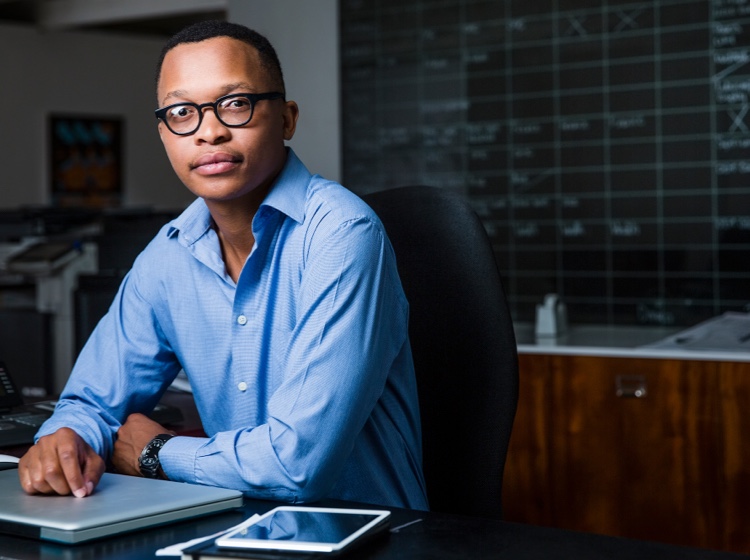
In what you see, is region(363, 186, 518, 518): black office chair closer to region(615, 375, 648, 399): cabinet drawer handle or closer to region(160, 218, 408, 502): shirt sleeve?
region(160, 218, 408, 502): shirt sleeve

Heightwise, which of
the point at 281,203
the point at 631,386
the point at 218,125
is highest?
the point at 218,125

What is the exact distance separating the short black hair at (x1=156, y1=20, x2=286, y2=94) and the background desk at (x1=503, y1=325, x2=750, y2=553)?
5.67 feet

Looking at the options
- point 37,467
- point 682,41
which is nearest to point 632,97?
point 682,41

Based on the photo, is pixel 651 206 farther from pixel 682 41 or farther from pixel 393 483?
pixel 393 483

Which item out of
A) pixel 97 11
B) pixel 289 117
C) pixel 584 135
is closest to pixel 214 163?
pixel 289 117

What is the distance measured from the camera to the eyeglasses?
130cm

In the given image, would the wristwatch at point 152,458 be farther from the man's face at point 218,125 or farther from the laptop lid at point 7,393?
the laptop lid at point 7,393

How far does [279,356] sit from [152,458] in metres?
0.23

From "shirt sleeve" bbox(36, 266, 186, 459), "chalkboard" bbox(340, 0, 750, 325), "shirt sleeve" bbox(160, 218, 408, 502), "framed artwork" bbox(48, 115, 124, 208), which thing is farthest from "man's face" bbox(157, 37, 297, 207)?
"framed artwork" bbox(48, 115, 124, 208)

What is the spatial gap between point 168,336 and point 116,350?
0.08 meters

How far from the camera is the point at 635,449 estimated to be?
2811 mm

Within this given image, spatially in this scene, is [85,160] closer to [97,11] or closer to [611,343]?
[97,11]

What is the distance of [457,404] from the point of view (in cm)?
146

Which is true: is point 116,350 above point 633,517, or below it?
above
